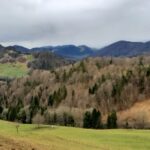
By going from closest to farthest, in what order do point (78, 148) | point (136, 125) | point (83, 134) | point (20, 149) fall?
point (20, 149) < point (78, 148) < point (83, 134) < point (136, 125)

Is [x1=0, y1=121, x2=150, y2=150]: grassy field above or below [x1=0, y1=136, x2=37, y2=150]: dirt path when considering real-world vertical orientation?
below

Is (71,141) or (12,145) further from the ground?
(12,145)

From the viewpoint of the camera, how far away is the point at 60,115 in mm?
180625

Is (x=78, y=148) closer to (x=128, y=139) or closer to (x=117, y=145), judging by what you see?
(x=117, y=145)

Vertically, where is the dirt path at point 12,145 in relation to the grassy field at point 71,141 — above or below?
above

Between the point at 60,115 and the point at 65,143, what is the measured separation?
429 feet

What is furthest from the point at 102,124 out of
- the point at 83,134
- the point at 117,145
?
the point at 117,145

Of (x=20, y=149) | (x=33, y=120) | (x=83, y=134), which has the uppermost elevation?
(x=20, y=149)

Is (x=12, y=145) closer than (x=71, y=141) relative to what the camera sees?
Yes

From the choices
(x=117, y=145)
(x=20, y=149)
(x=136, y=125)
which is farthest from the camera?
(x=136, y=125)

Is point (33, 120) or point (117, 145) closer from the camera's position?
point (117, 145)

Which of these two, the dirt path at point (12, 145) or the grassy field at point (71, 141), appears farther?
the grassy field at point (71, 141)

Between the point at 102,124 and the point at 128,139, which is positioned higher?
the point at 128,139

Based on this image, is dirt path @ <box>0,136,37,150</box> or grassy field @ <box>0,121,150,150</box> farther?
grassy field @ <box>0,121,150,150</box>
